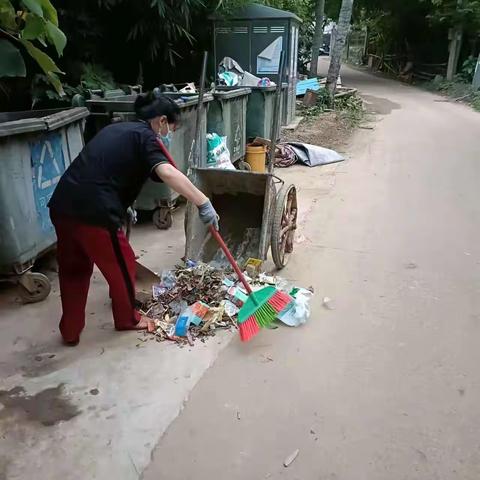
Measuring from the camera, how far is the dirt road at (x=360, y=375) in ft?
7.41

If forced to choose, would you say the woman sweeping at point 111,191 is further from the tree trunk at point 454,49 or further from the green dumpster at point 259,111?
the tree trunk at point 454,49

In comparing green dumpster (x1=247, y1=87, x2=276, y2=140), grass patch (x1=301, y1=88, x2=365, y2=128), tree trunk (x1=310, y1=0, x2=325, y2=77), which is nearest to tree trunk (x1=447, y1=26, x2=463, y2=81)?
tree trunk (x1=310, y1=0, x2=325, y2=77)

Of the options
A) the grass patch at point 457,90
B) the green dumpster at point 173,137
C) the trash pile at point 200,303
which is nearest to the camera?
the trash pile at point 200,303

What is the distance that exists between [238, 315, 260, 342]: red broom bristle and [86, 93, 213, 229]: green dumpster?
7.01 feet

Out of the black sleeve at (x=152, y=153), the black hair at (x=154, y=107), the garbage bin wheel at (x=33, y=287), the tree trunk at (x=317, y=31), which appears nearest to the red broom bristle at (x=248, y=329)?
the black sleeve at (x=152, y=153)

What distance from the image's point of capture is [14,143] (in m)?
3.26

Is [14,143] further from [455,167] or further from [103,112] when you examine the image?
[455,167]

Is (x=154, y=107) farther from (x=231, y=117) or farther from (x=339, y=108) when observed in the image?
(x=339, y=108)

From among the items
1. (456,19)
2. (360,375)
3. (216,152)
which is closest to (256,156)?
(216,152)

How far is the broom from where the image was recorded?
308 centimetres

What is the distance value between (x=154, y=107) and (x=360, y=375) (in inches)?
77.2

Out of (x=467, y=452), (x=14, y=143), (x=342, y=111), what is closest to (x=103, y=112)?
(x=14, y=143)

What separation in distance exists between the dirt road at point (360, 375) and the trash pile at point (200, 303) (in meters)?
0.21

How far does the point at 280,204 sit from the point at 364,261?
1.01m
